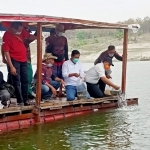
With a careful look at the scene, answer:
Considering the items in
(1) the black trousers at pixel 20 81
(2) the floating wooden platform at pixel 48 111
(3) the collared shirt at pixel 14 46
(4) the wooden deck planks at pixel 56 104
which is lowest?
(2) the floating wooden platform at pixel 48 111

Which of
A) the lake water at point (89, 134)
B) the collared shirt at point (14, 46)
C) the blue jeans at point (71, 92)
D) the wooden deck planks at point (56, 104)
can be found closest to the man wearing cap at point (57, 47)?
the blue jeans at point (71, 92)

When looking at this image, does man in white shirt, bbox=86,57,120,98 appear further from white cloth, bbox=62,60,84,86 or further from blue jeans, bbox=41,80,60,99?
blue jeans, bbox=41,80,60,99

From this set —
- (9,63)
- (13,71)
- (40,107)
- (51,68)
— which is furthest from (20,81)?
(51,68)

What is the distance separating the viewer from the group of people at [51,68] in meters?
9.62

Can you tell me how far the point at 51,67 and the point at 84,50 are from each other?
35209 mm

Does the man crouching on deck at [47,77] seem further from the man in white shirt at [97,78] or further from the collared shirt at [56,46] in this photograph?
the man in white shirt at [97,78]

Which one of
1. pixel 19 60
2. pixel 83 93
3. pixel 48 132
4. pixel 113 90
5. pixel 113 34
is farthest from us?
pixel 113 34

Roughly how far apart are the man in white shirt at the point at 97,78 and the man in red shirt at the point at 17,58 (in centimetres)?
209

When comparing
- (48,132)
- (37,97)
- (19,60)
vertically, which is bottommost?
(48,132)

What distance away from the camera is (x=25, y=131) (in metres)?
9.15

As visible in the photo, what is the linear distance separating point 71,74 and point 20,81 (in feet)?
4.54

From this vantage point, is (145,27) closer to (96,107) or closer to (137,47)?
(137,47)

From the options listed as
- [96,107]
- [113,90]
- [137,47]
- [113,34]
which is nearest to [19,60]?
[96,107]

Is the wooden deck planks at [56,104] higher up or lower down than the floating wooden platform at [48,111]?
higher up
